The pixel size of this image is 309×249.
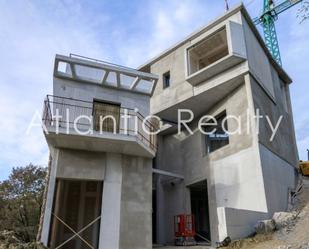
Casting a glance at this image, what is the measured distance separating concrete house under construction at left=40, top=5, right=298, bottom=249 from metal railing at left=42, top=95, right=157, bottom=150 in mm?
48

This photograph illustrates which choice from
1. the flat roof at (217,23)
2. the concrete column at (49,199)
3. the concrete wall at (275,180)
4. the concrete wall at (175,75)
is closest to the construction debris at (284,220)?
the concrete wall at (275,180)

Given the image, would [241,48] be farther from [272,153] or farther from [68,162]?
[68,162]

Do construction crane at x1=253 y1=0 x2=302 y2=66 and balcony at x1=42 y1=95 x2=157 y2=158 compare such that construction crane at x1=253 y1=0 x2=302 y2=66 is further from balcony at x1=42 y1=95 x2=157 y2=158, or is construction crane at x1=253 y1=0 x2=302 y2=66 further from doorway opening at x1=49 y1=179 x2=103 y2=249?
doorway opening at x1=49 y1=179 x2=103 y2=249

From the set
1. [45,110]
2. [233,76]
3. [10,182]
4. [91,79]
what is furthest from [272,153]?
[10,182]

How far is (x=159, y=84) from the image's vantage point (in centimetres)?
1852

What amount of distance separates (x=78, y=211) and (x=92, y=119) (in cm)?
456

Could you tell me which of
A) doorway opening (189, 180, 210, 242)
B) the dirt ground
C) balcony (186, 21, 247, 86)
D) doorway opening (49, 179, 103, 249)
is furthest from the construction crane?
doorway opening (49, 179, 103, 249)

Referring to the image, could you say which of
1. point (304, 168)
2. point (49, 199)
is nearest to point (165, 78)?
point (304, 168)

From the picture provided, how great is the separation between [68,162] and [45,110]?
2185mm

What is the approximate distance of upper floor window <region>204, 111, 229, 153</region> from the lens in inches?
Answer: 592

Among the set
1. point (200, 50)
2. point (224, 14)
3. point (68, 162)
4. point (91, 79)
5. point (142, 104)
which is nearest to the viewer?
point (68, 162)

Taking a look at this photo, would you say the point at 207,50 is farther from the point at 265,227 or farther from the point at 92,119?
the point at 265,227

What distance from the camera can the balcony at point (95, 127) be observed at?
10.6 m

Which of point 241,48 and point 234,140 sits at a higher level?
point 241,48
